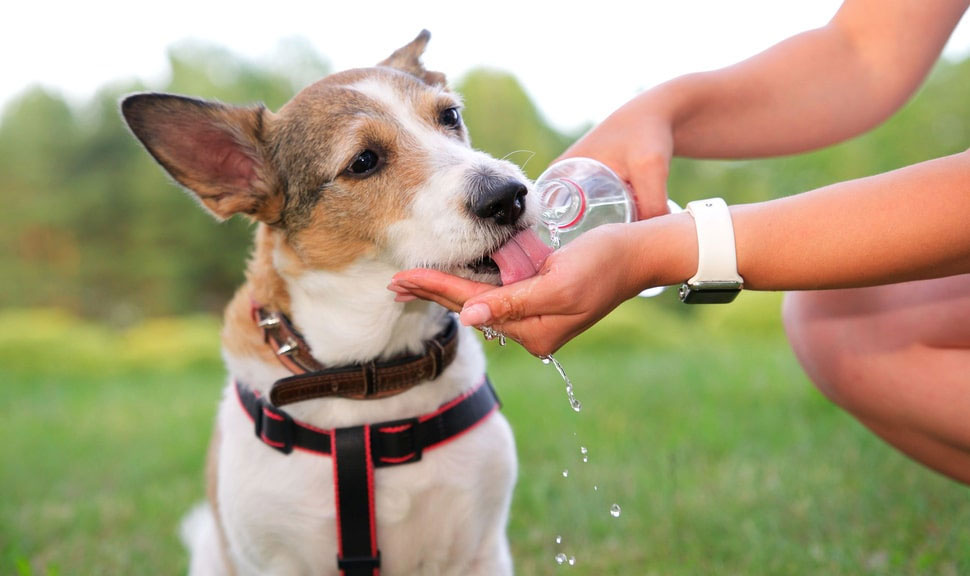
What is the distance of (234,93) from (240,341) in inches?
584

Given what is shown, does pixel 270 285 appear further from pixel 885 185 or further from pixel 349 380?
pixel 885 185

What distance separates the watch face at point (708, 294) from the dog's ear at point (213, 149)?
4.98ft

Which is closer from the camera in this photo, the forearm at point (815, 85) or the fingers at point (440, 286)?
the fingers at point (440, 286)

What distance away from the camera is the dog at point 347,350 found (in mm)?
2648

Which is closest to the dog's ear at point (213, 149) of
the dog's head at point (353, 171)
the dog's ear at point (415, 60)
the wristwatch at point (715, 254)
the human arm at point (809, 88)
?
the dog's head at point (353, 171)

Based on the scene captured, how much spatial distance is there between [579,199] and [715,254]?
2.41 feet

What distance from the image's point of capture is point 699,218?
208 cm

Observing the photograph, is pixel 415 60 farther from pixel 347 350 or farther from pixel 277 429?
pixel 277 429

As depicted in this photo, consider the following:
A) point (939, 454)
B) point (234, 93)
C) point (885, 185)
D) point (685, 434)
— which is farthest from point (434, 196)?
point (234, 93)

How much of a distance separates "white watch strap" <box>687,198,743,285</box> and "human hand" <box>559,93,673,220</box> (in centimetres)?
51

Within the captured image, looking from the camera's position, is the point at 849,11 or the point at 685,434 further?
the point at 685,434

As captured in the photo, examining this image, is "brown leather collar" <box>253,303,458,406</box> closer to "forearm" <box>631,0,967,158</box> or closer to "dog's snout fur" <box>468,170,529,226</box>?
"dog's snout fur" <box>468,170,529,226</box>

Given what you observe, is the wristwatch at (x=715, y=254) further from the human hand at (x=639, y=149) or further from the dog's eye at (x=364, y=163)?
the dog's eye at (x=364, y=163)

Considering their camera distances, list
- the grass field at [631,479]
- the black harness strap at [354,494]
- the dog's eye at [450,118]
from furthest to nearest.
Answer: the grass field at [631,479] → the dog's eye at [450,118] → the black harness strap at [354,494]
